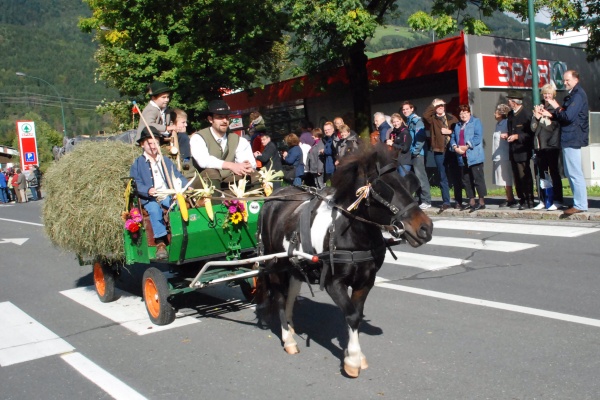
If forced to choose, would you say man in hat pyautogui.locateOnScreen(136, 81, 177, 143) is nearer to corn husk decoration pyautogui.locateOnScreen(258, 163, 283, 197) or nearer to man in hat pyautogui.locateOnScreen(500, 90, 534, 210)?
corn husk decoration pyautogui.locateOnScreen(258, 163, 283, 197)

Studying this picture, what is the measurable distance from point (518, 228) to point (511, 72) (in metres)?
10.6

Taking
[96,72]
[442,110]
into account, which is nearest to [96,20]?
[96,72]

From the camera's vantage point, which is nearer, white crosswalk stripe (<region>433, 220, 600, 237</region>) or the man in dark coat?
white crosswalk stripe (<region>433, 220, 600, 237</region>)

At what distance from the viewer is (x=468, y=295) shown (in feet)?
25.1

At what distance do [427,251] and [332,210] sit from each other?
17.7 feet

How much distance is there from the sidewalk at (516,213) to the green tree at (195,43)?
1127 cm

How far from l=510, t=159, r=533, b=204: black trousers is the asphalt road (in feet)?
10.6

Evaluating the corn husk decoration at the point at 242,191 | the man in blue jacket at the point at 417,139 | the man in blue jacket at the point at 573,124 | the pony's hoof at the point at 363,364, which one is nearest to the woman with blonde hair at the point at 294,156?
the man in blue jacket at the point at 417,139

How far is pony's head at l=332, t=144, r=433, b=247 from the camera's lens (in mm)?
4863

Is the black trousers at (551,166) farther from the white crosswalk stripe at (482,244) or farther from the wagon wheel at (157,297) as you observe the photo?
the wagon wheel at (157,297)

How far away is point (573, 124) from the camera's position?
11422 mm

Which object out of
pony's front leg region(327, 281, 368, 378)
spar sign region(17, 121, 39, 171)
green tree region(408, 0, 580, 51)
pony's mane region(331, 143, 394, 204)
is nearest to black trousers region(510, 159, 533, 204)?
green tree region(408, 0, 580, 51)

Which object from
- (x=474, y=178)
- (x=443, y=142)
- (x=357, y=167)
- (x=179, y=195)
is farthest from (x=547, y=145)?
(x=357, y=167)

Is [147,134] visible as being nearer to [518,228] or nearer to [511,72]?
[518,228]
